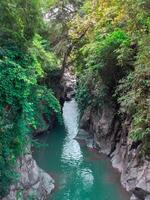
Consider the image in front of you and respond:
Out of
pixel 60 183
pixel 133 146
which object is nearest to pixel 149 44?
pixel 133 146

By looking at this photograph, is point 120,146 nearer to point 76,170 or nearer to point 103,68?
point 76,170

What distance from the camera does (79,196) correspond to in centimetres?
1516

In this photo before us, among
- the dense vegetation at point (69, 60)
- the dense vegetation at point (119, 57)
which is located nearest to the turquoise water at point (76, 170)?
the dense vegetation at point (69, 60)

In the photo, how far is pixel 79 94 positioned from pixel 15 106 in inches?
374

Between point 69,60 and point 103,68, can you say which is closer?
point 103,68

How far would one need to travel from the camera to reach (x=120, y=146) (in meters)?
18.4

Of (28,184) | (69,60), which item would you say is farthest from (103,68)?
(28,184)

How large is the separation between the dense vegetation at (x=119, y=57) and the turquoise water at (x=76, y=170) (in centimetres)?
236

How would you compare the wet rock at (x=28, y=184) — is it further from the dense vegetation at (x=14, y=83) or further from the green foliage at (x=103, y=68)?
the green foliage at (x=103, y=68)

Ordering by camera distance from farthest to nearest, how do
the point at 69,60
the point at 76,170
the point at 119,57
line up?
the point at 69,60
the point at 76,170
the point at 119,57

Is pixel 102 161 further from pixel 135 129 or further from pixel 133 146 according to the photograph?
pixel 135 129

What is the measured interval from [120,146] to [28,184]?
609 centimetres

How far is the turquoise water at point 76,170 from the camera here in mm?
15255

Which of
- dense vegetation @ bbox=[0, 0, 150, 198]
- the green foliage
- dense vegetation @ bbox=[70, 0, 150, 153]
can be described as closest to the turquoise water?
dense vegetation @ bbox=[0, 0, 150, 198]
